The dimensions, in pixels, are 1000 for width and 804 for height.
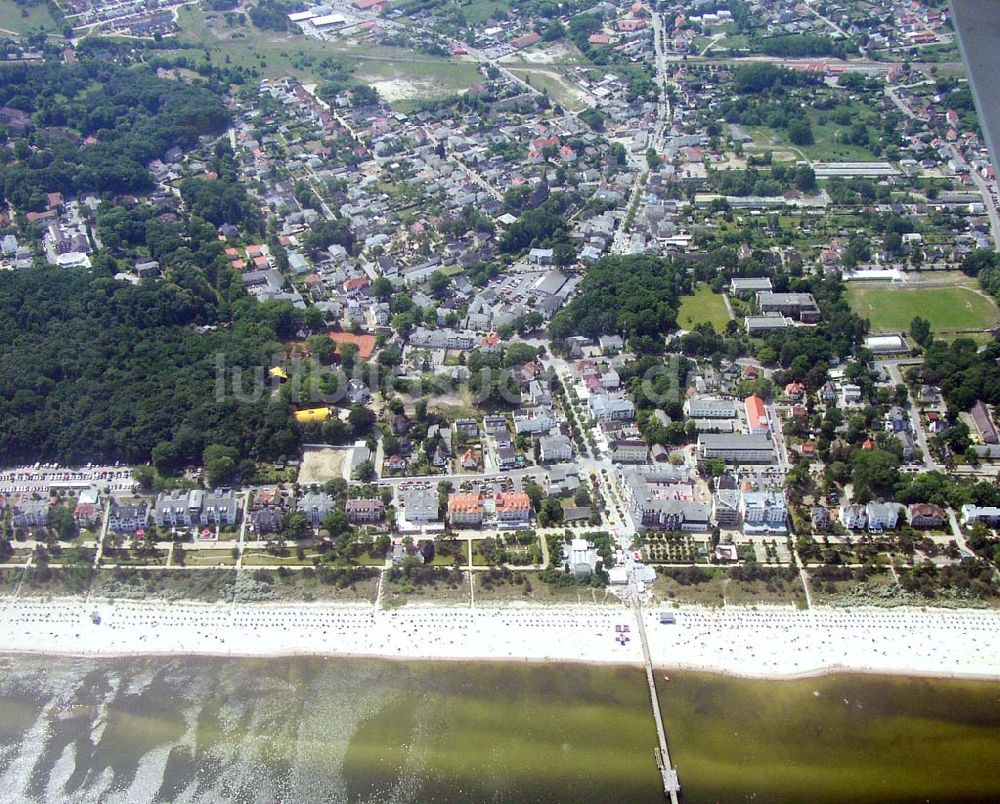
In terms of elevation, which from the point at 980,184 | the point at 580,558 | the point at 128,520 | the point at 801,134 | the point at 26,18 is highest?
the point at 26,18

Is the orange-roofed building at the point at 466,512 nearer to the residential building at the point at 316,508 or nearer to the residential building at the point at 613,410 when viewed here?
the residential building at the point at 316,508

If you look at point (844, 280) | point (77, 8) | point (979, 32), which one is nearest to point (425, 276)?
point (844, 280)

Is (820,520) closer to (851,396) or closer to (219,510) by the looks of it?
(851,396)

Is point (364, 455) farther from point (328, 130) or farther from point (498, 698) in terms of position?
point (328, 130)

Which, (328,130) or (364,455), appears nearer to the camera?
(364,455)

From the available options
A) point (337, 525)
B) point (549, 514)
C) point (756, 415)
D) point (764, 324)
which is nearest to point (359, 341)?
point (337, 525)

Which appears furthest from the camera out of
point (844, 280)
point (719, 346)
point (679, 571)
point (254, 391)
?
point (844, 280)

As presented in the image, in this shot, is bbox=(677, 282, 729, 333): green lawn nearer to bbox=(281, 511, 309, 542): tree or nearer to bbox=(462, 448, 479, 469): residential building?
bbox=(462, 448, 479, 469): residential building
